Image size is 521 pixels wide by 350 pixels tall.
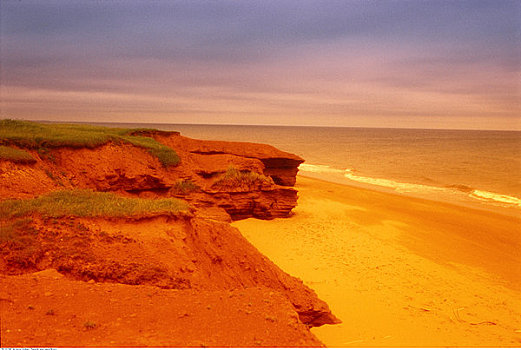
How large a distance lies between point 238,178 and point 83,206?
8.52m

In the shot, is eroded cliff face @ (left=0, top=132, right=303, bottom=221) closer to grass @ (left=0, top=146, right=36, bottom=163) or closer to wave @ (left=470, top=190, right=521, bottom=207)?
grass @ (left=0, top=146, right=36, bottom=163)

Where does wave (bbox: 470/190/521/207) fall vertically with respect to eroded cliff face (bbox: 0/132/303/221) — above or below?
below

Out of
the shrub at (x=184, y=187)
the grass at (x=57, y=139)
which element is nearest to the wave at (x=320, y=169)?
the grass at (x=57, y=139)

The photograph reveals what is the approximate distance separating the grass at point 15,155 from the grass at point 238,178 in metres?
6.55

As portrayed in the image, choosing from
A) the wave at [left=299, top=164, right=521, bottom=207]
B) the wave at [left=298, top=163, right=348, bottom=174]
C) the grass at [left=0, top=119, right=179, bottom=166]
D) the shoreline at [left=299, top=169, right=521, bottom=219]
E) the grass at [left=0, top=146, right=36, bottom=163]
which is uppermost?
the grass at [left=0, top=119, right=179, bottom=166]

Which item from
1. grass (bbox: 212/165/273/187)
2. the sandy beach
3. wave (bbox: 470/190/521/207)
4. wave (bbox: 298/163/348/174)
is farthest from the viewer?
wave (bbox: 298/163/348/174)

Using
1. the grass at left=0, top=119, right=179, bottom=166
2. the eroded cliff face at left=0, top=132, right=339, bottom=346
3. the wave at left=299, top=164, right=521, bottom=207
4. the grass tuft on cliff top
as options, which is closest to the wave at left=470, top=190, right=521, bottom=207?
the wave at left=299, top=164, right=521, bottom=207

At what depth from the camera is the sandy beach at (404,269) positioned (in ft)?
26.6

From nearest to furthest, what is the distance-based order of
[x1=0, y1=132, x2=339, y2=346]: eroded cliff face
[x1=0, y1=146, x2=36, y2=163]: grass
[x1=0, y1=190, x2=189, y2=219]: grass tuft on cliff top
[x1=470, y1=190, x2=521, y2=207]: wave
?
[x1=0, y1=132, x2=339, y2=346]: eroded cliff face, [x1=0, y1=190, x2=189, y2=219]: grass tuft on cliff top, [x1=0, y1=146, x2=36, y2=163]: grass, [x1=470, y1=190, x2=521, y2=207]: wave

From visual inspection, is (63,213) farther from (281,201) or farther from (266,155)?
(266,155)

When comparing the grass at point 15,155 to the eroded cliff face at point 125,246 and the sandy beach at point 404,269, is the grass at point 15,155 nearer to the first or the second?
the eroded cliff face at point 125,246

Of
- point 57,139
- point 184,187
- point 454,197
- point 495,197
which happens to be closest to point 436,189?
point 454,197

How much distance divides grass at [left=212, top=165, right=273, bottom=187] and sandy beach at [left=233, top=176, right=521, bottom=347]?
1654mm

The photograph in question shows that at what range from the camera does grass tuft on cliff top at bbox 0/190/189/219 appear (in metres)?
7.00
